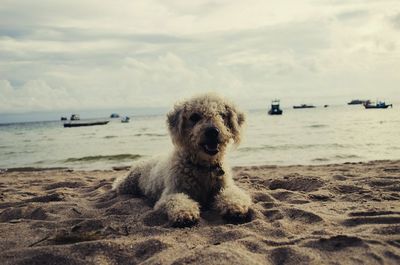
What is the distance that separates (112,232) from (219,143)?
1843 mm

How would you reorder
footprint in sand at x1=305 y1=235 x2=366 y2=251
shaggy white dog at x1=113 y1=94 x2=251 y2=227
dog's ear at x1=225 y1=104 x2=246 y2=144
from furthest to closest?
dog's ear at x1=225 y1=104 x2=246 y2=144, shaggy white dog at x1=113 y1=94 x2=251 y2=227, footprint in sand at x1=305 y1=235 x2=366 y2=251

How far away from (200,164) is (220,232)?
57.2 inches

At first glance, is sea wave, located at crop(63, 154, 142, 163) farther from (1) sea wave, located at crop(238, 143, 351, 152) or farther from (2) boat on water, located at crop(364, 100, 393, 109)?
(2) boat on water, located at crop(364, 100, 393, 109)

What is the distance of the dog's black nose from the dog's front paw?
3.47ft

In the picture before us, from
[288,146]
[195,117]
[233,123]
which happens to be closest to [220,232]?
[195,117]

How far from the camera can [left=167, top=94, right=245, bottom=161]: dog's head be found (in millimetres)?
5504

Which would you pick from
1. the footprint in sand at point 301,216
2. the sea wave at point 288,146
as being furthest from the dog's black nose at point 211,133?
the sea wave at point 288,146

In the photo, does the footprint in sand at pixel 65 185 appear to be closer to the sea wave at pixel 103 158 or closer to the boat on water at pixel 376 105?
the sea wave at pixel 103 158

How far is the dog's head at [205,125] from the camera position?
217 inches

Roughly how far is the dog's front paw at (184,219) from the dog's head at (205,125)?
36.6 inches

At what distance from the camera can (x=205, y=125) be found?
550 cm

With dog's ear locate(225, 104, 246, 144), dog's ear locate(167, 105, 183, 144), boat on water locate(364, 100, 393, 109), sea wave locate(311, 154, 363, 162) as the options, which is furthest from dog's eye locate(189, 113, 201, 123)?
boat on water locate(364, 100, 393, 109)

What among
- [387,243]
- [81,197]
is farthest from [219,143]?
[81,197]

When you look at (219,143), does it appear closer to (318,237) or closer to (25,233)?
(318,237)
